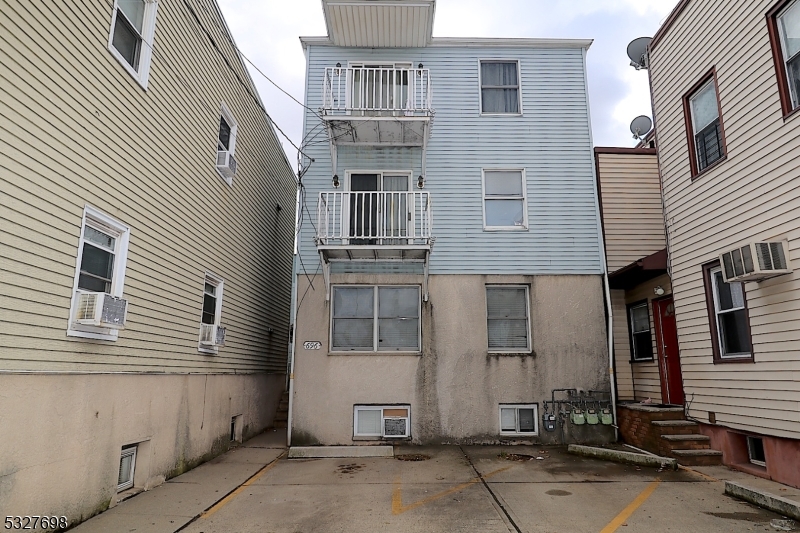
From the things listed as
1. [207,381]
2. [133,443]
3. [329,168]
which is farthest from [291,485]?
[329,168]

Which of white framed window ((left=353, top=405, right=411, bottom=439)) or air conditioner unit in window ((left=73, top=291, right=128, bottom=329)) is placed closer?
air conditioner unit in window ((left=73, top=291, right=128, bottom=329))

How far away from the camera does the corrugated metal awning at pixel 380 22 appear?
10297 mm

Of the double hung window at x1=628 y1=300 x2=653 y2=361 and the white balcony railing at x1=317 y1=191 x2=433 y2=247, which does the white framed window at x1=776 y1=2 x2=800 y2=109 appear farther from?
the white balcony railing at x1=317 y1=191 x2=433 y2=247

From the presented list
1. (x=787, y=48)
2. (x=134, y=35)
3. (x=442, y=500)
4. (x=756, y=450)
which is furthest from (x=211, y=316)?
(x=787, y=48)

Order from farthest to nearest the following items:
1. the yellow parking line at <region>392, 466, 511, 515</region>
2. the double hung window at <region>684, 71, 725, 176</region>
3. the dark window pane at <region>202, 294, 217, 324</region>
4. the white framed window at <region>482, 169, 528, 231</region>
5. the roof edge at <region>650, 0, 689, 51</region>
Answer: the white framed window at <region>482, 169, 528, 231</region>, the dark window pane at <region>202, 294, 217, 324</region>, the roof edge at <region>650, 0, 689, 51</region>, the double hung window at <region>684, 71, 725, 176</region>, the yellow parking line at <region>392, 466, 511, 515</region>

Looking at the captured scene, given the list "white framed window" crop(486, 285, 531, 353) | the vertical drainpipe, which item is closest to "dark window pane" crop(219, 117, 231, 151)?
"white framed window" crop(486, 285, 531, 353)

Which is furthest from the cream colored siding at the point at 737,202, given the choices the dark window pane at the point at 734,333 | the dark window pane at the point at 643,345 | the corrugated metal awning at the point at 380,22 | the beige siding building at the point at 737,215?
the corrugated metal awning at the point at 380,22

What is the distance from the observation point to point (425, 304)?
33.5 ft

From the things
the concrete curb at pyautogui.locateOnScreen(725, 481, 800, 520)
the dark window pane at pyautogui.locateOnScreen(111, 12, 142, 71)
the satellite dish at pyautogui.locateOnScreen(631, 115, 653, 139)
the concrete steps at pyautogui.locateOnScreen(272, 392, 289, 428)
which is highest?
the satellite dish at pyautogui.locateOnScreen(631, 115, 653, 139)

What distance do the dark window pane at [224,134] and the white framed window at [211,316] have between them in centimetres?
258

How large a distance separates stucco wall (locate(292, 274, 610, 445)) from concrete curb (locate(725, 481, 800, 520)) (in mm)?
3842

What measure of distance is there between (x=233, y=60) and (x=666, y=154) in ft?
28.2

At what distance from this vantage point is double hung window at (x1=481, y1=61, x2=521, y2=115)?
444 inches

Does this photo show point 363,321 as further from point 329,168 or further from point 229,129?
point 229,129
